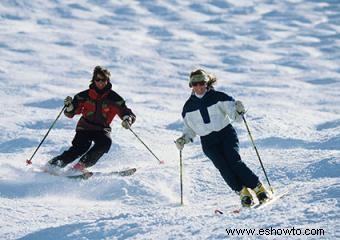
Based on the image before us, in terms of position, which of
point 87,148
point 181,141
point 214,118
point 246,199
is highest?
point 214,118

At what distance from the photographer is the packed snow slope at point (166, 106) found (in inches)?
191

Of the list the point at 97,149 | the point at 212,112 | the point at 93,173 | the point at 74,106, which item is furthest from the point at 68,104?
the point at 212,112

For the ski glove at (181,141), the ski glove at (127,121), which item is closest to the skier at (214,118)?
the ski glove at (181,141)

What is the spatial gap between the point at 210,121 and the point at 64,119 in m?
4.86

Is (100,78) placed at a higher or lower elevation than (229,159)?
higher

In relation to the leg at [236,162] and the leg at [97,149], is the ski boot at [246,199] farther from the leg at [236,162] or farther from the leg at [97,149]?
the leg at [97,149]

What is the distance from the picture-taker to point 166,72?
55.2 feet

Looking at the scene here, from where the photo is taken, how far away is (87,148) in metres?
7.39

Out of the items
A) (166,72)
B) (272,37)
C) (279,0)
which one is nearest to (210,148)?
(166,72)

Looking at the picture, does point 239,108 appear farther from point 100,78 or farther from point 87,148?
point 87,148

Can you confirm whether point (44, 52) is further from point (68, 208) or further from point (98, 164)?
point (68, 208)

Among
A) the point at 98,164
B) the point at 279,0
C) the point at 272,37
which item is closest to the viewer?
the point at 98,164

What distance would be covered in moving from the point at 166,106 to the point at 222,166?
689 centimetres

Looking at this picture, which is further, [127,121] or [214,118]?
[127,121]
